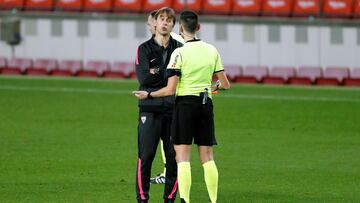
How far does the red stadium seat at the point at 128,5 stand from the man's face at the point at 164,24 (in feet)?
97.2

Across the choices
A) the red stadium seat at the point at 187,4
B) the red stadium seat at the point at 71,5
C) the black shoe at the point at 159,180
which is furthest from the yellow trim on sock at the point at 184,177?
the red stadium seat at the point at 71,5

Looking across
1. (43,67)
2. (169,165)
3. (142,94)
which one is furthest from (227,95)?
(142,94)

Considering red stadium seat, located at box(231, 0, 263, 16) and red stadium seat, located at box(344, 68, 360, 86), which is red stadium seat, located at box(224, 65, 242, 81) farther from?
red stadium seat, located at box(344, 68, 360, 86)

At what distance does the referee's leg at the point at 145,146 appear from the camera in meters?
12.8

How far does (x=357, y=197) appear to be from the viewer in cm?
1424

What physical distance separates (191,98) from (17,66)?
30.2 m

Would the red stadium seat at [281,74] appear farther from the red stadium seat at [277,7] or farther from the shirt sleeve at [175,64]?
the shirt sleeve at [175,64]

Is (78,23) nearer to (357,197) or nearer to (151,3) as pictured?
(151,3)

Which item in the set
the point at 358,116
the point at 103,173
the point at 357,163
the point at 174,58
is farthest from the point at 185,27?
the point at 358,116

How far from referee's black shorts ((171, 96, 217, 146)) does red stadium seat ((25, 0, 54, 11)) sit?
3123 cm

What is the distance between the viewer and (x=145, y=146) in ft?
42.1

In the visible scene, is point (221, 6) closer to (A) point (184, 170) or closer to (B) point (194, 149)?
(B) point (194, 149)

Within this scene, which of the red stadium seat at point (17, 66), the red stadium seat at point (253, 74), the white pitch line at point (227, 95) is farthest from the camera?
the red stadium seat at point (17, 66)

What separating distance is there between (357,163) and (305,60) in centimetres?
2201
